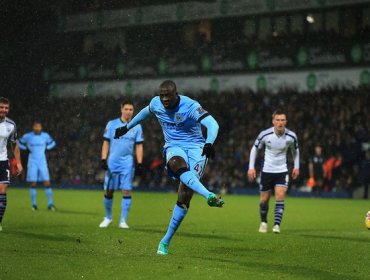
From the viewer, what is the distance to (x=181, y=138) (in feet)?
32.4

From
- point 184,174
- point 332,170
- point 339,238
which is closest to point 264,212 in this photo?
point 339,238

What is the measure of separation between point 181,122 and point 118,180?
18.2ft

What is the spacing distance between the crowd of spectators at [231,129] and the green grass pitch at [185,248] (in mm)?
12283

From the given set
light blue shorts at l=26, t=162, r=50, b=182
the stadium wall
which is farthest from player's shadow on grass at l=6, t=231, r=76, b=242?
the stadium wall

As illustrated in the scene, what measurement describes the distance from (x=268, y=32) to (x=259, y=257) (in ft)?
98.7

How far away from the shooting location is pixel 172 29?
4197 centimetres

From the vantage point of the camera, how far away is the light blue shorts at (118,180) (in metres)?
15.0

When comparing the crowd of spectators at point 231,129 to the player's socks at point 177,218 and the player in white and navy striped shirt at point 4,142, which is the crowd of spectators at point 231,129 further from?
the player's socks at point 177,218

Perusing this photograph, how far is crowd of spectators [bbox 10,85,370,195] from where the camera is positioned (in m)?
30.5

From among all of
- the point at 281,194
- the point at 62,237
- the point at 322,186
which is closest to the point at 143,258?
the point at 62,237

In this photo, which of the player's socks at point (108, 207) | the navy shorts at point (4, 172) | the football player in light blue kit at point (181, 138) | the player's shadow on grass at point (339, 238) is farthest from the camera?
the player's socks at point (108, 207)

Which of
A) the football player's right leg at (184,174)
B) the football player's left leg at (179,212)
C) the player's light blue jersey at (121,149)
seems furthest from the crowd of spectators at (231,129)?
the football player's right leg at (184,174)

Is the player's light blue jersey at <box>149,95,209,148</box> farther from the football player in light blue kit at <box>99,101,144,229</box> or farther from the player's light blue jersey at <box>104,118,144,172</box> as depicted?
the player's light blue jersey at <box>104,118,144,172</box>

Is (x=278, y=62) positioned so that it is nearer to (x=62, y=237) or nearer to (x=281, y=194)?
(x=281, y=194)
